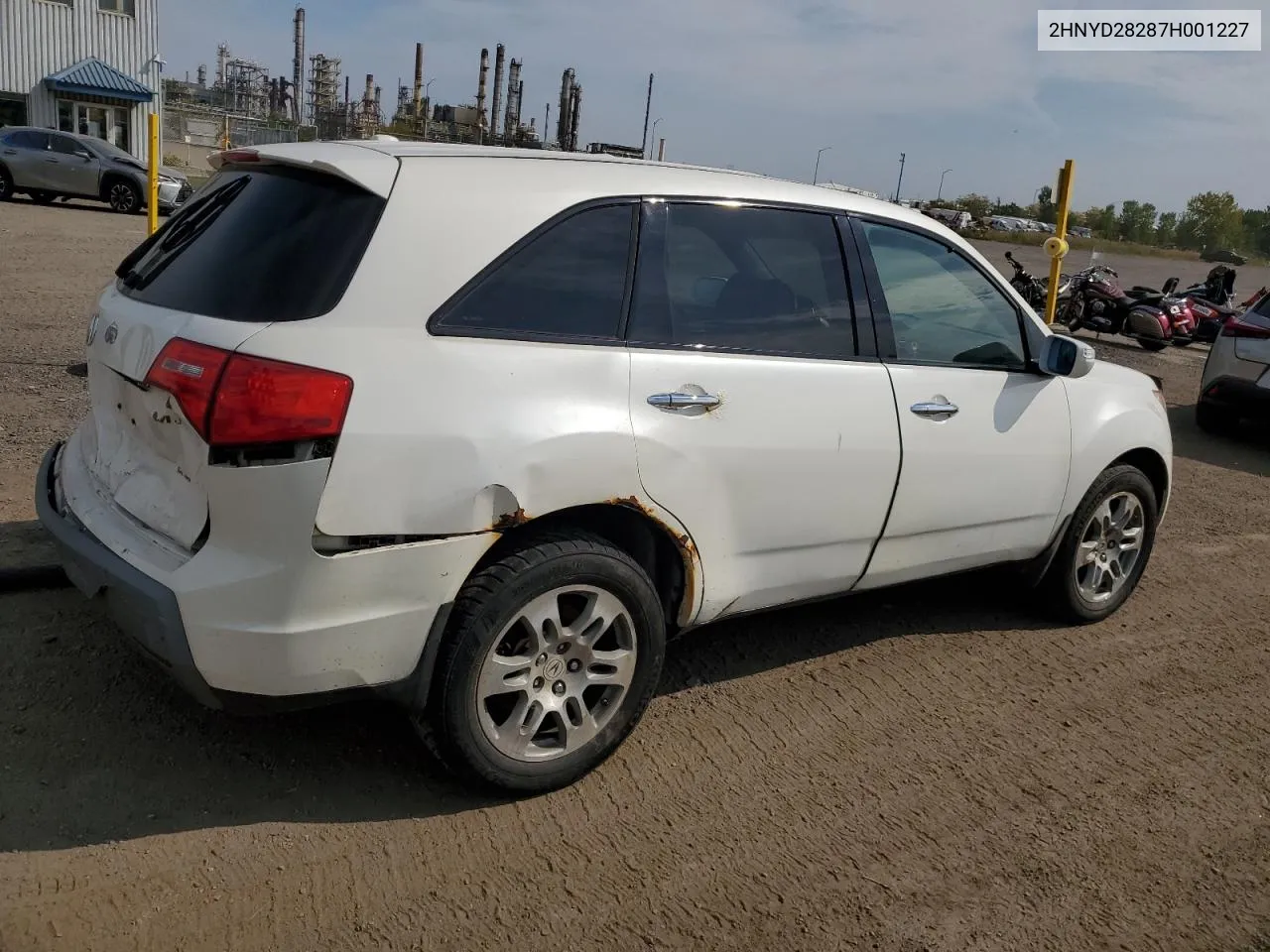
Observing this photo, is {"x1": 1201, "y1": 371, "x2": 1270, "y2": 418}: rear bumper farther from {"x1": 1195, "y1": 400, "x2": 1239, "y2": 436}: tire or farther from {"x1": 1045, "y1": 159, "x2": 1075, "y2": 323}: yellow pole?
{"x1": 1045, "y1": 159, "x2": 1075, "y2": 323}: yellow pole

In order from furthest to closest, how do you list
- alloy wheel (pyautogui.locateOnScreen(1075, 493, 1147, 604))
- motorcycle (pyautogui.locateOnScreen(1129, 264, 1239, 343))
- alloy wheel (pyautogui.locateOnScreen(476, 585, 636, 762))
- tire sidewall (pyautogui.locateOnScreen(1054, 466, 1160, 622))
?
motorcycle (pyautogui.locateOnScreen(1129, 264, 1239, 343)), alloy wheel (pyautogui.locateOnScreen(1075, 493, 1147, 604)), tire sidewall (pyautogui.locateOnScreen(1054, 466, 1160, 622)), alloy wheel (pyautogui.locateOnScreen(476, 585, 636, 762))

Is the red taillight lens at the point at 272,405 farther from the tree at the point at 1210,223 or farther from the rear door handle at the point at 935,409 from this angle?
the tree at the point at 1210,223

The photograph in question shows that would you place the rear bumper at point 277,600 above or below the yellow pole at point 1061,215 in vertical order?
below

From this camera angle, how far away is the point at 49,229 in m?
17.2

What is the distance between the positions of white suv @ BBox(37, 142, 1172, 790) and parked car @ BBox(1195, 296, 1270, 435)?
661 centimetres

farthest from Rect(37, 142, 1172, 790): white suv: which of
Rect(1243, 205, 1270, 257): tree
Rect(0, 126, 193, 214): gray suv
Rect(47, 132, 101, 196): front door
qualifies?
Rect(1243, 205, 1270, 257): tree

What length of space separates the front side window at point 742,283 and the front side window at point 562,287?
9 cm

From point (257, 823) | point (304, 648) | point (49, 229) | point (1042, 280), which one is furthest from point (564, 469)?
point (49, 229)

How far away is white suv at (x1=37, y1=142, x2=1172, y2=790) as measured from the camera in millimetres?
2670

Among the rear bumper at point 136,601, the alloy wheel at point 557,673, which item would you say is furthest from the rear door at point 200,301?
the alloy wheel at point 557,673

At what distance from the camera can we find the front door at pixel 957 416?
155 inches

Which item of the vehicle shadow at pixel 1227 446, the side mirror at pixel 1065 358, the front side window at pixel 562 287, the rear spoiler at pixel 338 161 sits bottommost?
the vehicle shadow at pixel 1227 446

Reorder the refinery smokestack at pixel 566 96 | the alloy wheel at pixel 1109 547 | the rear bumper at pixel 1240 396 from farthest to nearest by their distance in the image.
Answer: the refinery smokestack at pixel 566 96, the rear bumper at pixel 1240 396, the alloy wheel at pixel 1109 547

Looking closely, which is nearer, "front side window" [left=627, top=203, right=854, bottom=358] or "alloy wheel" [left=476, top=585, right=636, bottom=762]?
"alloy wheel" [left=476, top=585, right=636, bottom=762]
